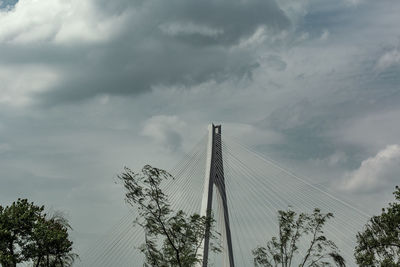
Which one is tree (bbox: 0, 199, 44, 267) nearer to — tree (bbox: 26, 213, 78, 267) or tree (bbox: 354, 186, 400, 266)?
tree (bbox: 26, 213, 78, 267)

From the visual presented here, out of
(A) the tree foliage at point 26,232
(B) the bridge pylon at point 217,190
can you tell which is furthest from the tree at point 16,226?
(B) the bridge pylon at point 217,190

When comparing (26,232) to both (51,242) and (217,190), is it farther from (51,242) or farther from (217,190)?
(217,190)

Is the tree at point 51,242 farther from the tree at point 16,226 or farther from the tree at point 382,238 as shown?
the tree at point 382,238

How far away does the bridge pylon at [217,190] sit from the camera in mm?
31875

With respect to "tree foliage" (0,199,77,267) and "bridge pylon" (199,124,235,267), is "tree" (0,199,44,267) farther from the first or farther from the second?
"bridge pylon" (199,124,235,267)

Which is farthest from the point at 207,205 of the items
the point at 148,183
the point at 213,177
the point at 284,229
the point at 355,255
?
the point at 355,255

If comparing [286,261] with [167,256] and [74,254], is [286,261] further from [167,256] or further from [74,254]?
[74,254]

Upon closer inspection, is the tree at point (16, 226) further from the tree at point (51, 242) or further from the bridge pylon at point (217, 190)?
the bridge pylon at point (217, 190)

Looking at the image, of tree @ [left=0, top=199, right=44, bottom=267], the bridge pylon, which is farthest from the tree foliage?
the bridge pylon

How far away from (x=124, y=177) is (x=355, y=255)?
17020mm

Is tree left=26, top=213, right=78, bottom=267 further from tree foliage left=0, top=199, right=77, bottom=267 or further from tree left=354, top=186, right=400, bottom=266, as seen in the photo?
tree left=354, top=186, right=400, bottom=266

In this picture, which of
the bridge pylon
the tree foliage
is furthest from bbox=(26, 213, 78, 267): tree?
the bridge pylon

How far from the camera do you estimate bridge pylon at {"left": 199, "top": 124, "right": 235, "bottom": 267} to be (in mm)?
31875

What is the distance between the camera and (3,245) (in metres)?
26.8
